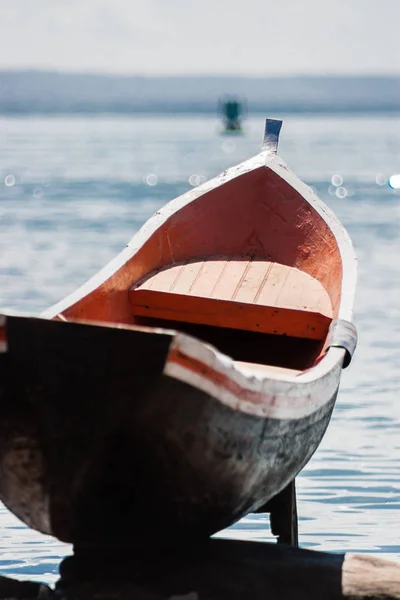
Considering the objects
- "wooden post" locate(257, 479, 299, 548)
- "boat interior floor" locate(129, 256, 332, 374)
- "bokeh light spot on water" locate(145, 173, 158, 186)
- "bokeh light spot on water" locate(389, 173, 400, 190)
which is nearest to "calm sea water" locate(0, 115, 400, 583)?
"bokeh light spot on water" locate(145, 173, 158, 186)

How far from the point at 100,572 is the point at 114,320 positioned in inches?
A: 80.5

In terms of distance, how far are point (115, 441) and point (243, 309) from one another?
2.69m

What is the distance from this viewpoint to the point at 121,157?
74062mm

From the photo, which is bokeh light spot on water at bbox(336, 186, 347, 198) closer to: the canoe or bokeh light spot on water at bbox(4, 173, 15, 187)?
bokeh light spot on water at bbox(4, 173, 15, 187)

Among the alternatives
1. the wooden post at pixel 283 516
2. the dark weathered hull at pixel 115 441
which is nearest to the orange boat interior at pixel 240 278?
the wooden post at pixel 283 516

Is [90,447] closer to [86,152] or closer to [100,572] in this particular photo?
[100,572]

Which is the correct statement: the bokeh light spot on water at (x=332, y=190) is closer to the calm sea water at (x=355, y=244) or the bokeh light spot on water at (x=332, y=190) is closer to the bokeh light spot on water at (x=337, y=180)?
the calm sea water at (x=355, y=244)

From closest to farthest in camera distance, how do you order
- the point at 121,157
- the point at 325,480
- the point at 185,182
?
the point at 325,480 < the point at 185,182 < the point at 121,157

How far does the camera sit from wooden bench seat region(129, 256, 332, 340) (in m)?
9.37

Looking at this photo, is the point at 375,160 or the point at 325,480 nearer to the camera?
the point at 325,480

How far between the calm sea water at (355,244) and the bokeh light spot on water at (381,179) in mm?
169

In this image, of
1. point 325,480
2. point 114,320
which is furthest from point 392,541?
point 114,320

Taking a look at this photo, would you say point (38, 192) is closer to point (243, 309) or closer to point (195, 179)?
point (195, 179)

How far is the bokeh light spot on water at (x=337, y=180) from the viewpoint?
5109cm
